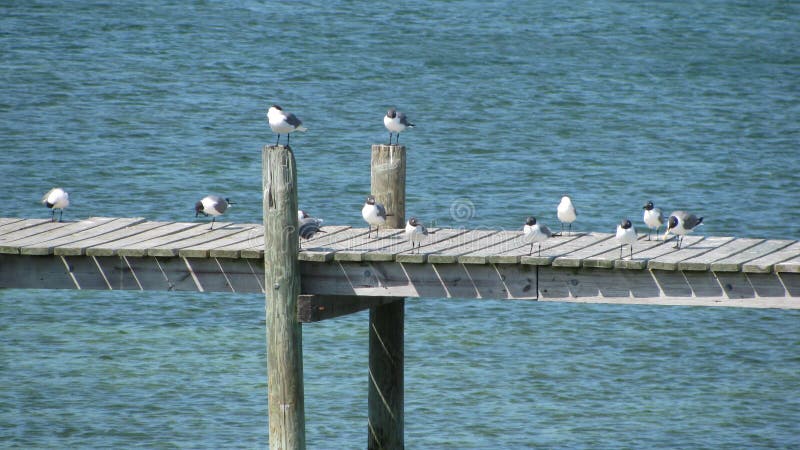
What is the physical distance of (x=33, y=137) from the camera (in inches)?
1489

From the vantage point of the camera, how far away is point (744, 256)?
14.0 metres

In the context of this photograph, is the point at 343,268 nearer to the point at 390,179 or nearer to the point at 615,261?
the point at 390,179

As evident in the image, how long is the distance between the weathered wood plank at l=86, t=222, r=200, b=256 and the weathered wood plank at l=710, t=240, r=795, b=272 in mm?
5147

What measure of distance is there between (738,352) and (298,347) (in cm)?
1151

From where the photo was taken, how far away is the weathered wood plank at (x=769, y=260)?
13.4m

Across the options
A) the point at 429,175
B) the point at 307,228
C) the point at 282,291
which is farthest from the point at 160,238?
the point at 429,175

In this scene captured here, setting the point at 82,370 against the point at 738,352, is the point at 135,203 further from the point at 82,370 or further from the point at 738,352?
the point at 738,352

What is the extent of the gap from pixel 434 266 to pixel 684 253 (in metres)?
2.28

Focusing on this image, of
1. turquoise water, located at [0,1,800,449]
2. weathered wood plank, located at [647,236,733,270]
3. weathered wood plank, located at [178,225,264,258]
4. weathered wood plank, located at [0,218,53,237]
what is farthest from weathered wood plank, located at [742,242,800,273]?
weathered wood plank, located at [0,218,53,237]

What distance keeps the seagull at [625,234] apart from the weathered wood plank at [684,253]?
390mm

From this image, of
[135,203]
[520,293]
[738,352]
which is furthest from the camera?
[135,203]

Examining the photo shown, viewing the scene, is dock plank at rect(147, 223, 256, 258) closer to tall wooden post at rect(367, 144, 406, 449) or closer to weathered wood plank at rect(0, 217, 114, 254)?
weathered wood plank at rect(0, 217, 114, 254)

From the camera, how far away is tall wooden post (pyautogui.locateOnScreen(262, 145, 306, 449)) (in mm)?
14148

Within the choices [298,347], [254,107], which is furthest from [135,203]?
[298,347]
